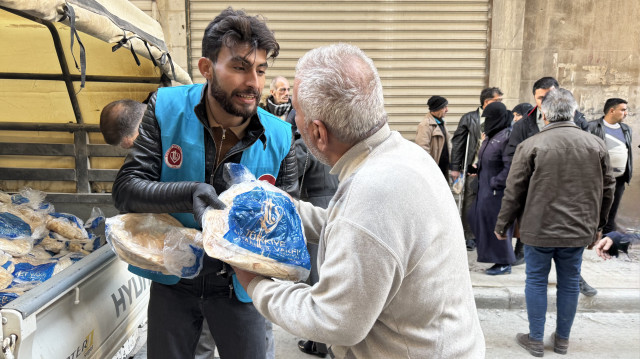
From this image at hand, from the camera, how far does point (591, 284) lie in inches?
220

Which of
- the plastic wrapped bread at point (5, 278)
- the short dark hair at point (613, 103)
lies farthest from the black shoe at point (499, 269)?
the plastic wrapped bread at point (5, 278)

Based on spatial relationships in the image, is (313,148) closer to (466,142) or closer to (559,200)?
(559,200)

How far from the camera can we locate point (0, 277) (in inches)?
96.9

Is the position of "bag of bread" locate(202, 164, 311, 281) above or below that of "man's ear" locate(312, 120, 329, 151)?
below

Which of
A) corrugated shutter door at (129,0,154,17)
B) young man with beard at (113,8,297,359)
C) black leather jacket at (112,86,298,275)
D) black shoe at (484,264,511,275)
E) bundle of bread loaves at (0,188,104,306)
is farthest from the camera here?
corrugated shutter door at (129,0,154,17)

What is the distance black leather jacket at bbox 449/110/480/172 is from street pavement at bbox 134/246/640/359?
136 centimetres

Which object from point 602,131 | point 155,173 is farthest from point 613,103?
point 155,173

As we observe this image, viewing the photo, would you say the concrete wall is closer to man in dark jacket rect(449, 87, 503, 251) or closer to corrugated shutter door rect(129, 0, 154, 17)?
man in dark jacket rect(449, 87, 503, 251)

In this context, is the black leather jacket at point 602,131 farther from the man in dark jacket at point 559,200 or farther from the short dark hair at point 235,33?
the short dark hair at point 235,33

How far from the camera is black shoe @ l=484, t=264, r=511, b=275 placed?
231 inches

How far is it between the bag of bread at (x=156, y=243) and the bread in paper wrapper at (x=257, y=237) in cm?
31

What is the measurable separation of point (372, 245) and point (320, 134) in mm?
388

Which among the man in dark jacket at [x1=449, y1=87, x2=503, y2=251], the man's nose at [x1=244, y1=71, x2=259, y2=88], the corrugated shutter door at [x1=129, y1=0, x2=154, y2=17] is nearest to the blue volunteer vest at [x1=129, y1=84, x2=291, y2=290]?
the man's nose at [x1=244, y1=71, x2=259, y2=88]

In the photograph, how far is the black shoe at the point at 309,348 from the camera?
162 inches
